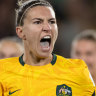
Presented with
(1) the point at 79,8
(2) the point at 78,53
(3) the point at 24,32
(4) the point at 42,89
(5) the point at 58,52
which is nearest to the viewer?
(4) the point at 42,89

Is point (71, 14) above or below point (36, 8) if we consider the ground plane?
below

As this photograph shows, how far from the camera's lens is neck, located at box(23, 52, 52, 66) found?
402 centimetres

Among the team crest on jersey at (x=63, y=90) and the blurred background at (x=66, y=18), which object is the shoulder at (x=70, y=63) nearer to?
the team crest on jersey at (x=63, y=90)

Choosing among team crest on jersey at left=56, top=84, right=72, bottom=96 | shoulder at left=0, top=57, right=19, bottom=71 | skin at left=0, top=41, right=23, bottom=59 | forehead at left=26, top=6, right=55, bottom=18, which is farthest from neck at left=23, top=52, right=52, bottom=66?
skin at left=0, top=41, right=23, bottom=59

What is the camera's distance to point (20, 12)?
163 inches

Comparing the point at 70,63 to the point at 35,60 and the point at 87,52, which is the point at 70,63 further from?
the point at 87,52

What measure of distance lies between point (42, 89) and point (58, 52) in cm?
552

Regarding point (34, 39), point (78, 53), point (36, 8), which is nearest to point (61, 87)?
point (34, 39)

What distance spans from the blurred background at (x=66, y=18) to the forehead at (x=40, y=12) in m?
5.33

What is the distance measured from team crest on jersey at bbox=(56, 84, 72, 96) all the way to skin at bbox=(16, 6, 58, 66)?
0.35m

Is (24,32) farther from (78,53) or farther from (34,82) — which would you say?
(78,53)

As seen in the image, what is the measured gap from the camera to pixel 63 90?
3854 mm

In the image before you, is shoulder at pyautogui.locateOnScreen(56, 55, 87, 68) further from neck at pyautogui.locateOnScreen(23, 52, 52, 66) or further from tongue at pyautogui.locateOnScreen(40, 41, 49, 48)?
tongue at pyautogui.locateOnScreen(40, 41, 49, 48)

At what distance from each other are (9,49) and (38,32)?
10.7 ft
